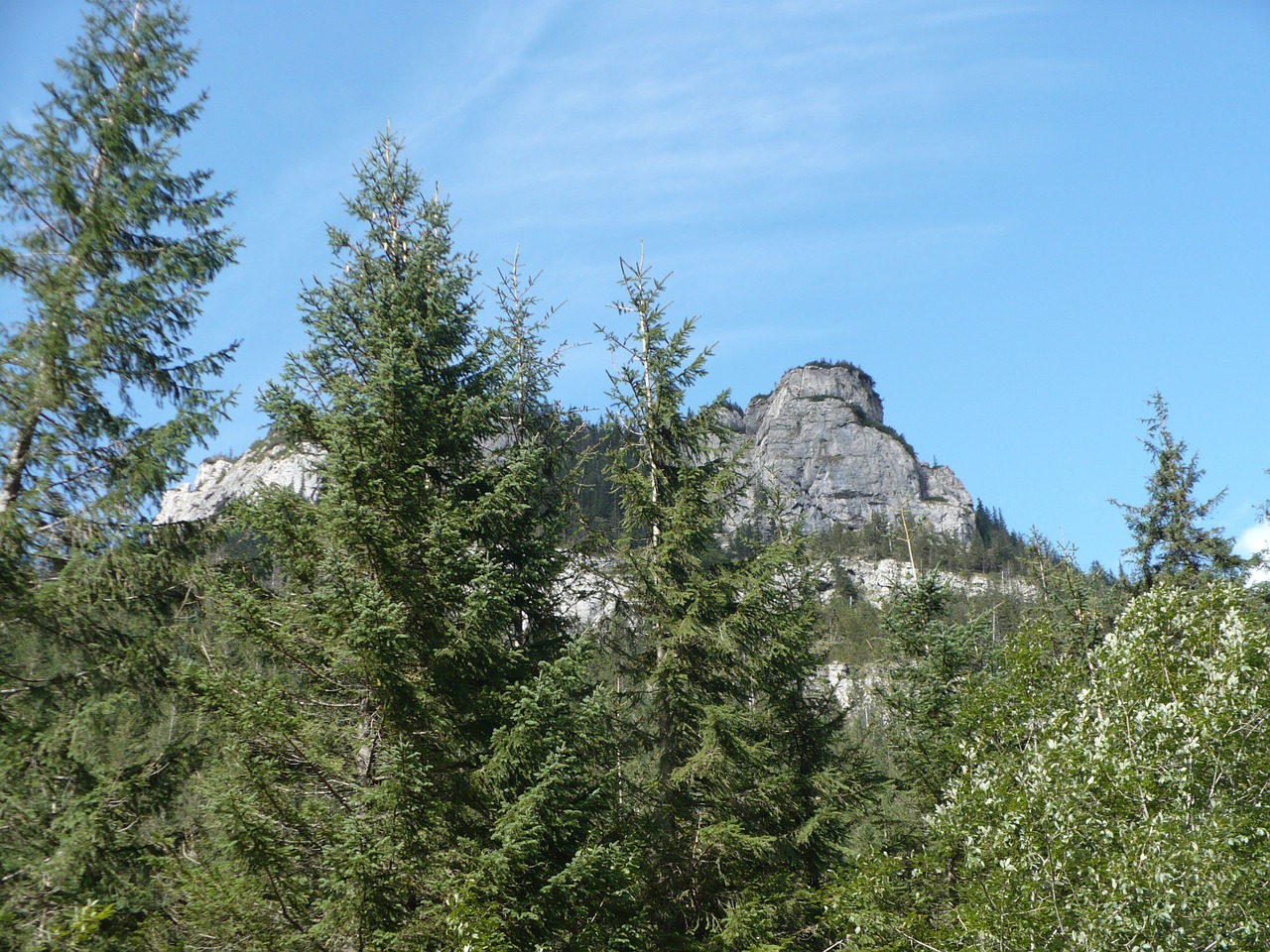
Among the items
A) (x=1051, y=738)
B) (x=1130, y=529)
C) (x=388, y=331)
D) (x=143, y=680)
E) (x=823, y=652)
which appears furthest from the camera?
(x=1130, y=529)

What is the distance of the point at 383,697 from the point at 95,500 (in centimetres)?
389

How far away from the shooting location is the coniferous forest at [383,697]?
8.42m

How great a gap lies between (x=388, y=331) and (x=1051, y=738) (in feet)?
29.0

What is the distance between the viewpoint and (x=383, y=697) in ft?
30.4

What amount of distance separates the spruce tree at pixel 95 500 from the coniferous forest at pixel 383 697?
4 cm

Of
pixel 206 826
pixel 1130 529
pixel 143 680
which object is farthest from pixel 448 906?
pixel 1130 529

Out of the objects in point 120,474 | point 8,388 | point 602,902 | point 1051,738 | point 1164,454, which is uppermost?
point 1164,454

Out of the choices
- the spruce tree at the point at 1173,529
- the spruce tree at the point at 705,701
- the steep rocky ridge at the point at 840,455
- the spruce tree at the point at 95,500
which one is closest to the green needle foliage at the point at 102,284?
the spruce tree at the point at 95,500

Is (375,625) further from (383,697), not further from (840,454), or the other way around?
(840,454)

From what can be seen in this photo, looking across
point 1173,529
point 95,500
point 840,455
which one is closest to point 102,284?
point 95,500

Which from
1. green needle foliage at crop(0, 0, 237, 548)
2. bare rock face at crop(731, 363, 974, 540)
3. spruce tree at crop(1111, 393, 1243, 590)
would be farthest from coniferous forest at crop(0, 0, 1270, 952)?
bare rock face at crop(731, 363, 974, 540)

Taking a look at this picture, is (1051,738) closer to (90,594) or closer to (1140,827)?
(1140,827)

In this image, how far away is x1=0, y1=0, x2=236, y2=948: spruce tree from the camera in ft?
29.6

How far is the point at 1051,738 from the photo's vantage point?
925cm
